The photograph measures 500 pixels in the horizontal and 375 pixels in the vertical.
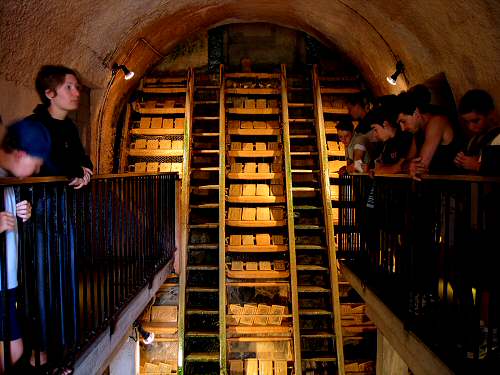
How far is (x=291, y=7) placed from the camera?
295 inches

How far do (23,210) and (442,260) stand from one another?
316cm

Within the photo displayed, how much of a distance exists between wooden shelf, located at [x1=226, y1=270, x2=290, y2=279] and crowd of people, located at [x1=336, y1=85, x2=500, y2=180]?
2207 mm

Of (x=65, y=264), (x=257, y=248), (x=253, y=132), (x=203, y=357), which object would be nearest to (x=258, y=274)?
(x=257, y=248)

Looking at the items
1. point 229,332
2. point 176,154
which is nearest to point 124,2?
point 176,154

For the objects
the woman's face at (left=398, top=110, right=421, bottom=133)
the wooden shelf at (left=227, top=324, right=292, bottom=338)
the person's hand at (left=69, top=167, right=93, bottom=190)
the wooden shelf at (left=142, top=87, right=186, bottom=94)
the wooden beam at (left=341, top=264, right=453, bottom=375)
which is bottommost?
the wooden shelf at (left=227, top=324, right=292, bottom=338)

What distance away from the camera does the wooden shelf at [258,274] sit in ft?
21.0

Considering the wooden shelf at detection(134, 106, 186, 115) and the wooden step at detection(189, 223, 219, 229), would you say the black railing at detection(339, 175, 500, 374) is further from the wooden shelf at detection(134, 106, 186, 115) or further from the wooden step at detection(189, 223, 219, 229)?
the wooden shelf at detection(134, 106, 186, 115)

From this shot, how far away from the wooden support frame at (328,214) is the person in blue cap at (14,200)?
464 cm

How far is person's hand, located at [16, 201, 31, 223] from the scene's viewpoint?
2252 mm

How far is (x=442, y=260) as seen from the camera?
10.7ft

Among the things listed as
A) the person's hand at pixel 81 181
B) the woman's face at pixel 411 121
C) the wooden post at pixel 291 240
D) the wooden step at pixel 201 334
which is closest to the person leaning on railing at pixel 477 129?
the woman's face at pixel 411 121

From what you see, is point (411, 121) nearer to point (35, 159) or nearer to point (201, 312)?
point (35, 159)

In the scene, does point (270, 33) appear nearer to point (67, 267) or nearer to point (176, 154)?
point (176, 154)

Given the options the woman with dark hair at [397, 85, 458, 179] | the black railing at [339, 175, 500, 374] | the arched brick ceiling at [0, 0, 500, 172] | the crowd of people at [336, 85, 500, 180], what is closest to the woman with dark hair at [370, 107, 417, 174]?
the crowd of people at [336, 85, 500, 180]
